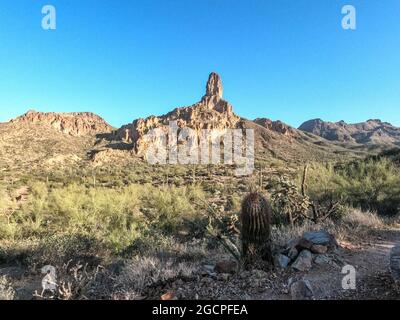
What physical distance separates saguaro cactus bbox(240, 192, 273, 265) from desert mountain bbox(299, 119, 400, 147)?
108 metres

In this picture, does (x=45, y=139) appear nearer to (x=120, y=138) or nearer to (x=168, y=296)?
(x=120, y=138)

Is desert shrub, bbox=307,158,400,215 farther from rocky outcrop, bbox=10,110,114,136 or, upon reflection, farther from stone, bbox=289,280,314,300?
rocky outcrop, bbox=10,110,114,136

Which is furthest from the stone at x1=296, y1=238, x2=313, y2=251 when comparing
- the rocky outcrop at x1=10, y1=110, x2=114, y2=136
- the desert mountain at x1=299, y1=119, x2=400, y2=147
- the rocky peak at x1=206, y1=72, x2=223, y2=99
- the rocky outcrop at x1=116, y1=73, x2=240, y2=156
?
the desert mountain at x1=299, y1=119, x2=400, y2=147

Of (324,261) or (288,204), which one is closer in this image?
(324,261)

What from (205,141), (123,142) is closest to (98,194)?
(205,141)

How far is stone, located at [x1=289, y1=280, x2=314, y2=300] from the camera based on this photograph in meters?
5.22

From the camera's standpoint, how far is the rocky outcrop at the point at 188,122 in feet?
226

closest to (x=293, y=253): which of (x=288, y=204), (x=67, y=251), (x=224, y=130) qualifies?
(x=288, y=204)

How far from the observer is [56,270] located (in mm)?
7516

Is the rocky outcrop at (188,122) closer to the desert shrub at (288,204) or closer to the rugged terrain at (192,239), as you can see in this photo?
the rugged terrain at (192,239)

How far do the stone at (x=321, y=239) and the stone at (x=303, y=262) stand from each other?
45 centimetres

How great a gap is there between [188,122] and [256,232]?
7670 cm

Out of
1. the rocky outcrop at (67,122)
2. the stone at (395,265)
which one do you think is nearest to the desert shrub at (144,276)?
the stone at (395,265)

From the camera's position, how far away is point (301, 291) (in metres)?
5.29
